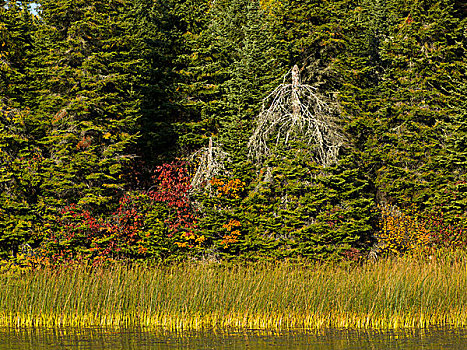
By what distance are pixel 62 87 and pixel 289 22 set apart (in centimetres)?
1019

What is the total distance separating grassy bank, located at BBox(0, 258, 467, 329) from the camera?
48.8 ft

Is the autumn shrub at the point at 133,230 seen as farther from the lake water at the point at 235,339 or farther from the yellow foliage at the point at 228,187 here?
the lake water at the point at 235,339

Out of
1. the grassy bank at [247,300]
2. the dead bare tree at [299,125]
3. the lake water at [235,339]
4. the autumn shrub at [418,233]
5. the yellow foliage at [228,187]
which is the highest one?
the dead bare tree at [299,125]

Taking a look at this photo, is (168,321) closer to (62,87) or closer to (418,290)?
(418,290)

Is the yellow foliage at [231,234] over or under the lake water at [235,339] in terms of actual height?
over

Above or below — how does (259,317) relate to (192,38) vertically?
below

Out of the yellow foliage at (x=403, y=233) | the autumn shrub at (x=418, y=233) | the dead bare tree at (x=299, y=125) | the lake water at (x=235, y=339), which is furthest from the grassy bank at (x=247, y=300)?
the yellow foliage at (x=403, y=233)

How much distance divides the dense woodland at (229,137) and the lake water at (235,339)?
883 centimetres

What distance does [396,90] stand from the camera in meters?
30.1

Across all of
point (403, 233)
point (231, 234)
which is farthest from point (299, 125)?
point (403, 233)

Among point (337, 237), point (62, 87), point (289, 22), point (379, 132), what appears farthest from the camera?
point (379, 132)

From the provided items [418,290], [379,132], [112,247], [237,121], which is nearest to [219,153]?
[237,121]

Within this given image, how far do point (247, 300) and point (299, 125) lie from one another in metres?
9.51

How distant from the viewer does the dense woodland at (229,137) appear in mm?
23547
